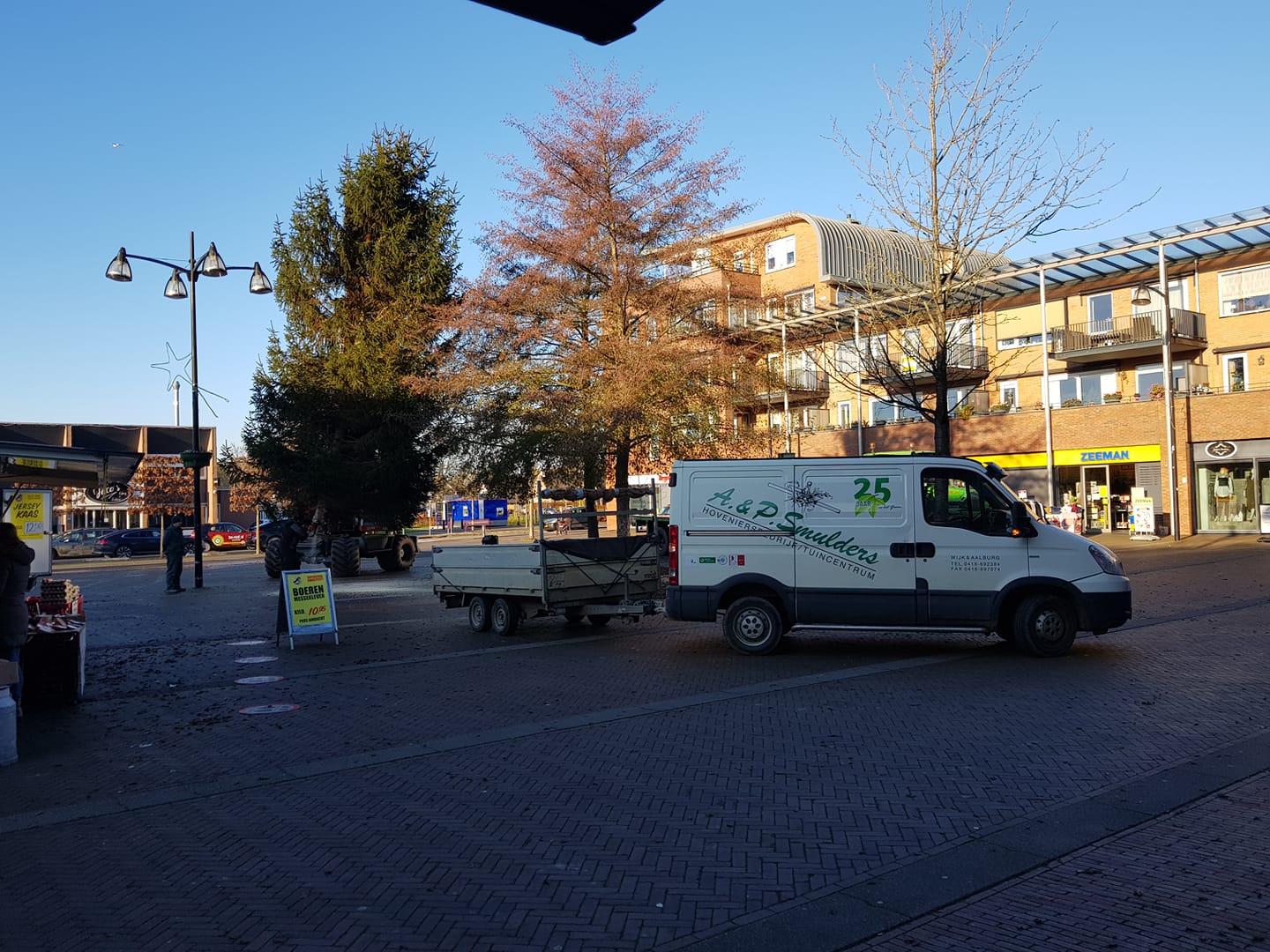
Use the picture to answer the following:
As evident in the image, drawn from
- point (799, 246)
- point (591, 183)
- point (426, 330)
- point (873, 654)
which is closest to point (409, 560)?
point (426, 330)

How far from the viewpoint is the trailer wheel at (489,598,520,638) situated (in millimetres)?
14023

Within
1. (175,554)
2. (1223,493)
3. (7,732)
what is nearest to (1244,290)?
(1223,493)

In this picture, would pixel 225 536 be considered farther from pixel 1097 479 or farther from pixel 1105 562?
pixel 1105 562

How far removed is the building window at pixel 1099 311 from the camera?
120 feet

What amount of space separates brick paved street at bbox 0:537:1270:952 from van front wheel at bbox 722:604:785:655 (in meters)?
0.50

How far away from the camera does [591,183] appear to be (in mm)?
20344

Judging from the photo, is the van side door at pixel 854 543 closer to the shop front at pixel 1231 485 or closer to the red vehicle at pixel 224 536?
the shop front at pixel 1231 485

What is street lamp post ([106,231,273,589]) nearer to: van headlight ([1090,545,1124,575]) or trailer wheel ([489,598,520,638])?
trailer wheel ([489,598,520,638])

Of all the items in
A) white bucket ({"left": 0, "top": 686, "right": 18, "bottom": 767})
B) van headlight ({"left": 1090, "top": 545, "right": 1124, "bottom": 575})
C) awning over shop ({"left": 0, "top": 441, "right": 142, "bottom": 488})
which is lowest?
white bucket ({"left": 0, "top": 686, "right": 18, "bottom": 767})

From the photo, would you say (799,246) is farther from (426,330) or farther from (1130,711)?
(1130,711)

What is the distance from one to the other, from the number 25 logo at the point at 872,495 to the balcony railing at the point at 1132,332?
1079 inches

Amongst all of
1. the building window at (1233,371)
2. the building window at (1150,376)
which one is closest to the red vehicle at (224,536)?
the building window at (1150,376)

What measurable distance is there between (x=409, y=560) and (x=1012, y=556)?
22264mm

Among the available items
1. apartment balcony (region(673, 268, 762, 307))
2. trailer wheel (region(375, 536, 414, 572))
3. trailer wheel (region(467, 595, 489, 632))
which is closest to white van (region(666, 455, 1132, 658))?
trailer wheel (region(467, 595, 489, 632))
